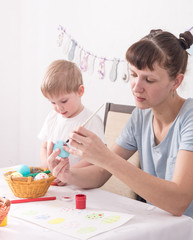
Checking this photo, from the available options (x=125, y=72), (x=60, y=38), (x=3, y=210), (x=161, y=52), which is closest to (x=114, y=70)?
(x=125, y=72)

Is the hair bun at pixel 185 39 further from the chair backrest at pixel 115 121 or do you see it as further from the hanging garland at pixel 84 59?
the hanging garland at pixel 84 59

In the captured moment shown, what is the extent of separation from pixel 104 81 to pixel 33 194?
1572 millimetres

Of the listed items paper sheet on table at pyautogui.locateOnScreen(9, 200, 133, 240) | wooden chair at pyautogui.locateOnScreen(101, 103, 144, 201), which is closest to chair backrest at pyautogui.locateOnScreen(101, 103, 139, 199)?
wooden chair at pyautogui.locateOnScreen(101, 103, 144, 201)

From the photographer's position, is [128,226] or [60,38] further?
[60,38]

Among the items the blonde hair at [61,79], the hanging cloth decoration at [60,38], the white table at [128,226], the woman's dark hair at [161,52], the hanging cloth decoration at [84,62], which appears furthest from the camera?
the hanging cloth decoration at [60,38]

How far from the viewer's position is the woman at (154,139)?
1253 mm

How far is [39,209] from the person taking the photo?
1.24 m

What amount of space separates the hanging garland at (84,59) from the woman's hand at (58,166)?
4.11 ft

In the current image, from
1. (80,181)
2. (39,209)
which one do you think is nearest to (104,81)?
(80,181)

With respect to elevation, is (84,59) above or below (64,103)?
above

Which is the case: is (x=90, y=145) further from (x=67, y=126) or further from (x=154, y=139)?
(x=67, y=126)

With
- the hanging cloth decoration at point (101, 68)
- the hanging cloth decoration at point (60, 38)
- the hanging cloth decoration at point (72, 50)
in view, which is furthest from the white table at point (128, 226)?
the hanging cloth decoration at point (60, 38)

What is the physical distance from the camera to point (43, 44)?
3.45m

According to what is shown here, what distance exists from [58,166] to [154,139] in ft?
1.36
